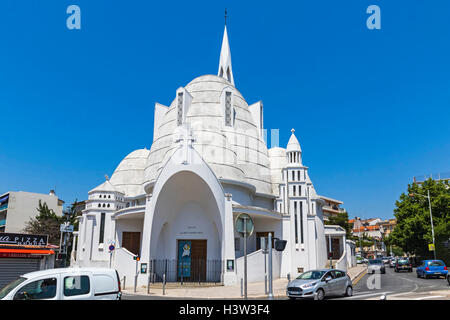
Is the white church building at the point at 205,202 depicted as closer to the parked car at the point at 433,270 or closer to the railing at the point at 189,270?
the railing at the point at 189,270

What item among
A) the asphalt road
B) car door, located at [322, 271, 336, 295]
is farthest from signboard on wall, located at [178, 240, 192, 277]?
car door, located at [322, 271, 336, 295]

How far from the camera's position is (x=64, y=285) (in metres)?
8.84

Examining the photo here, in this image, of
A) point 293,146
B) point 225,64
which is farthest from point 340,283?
point 225,64

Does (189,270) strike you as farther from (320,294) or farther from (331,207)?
(331,207)

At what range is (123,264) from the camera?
2684 cm

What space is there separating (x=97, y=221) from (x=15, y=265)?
1577cm

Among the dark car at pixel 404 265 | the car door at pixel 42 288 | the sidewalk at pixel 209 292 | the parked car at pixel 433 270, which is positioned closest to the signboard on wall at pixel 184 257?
the sidewalk at pixel 209 292

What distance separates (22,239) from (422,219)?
129ft

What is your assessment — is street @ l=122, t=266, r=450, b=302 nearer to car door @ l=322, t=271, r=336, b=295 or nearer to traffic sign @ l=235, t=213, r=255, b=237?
car door @ l=322, t=271, r=336, b=295

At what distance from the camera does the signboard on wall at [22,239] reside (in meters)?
18.6

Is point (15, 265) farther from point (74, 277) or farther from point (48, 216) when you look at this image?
point (48, 216)

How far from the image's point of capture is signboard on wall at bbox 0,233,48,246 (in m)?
18.6

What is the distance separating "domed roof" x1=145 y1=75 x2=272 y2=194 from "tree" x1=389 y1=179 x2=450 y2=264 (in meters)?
17.9
